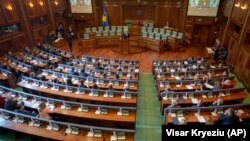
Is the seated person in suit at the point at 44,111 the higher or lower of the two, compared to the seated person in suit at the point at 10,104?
lower

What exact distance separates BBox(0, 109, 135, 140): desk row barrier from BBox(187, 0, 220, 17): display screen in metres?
12.7

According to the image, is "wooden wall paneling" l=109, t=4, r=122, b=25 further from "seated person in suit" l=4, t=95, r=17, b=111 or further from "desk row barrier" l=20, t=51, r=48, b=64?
"seated person in suit" l=4, t=95, r=17, b=111

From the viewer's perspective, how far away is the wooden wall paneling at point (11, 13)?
11865 millimetres

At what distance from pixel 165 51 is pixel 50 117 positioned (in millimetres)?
10223

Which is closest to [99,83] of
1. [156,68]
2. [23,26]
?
[156,68]

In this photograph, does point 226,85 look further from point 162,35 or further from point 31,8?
point 31,8

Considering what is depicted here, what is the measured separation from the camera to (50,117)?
264 inches

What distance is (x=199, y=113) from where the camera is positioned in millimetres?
6574

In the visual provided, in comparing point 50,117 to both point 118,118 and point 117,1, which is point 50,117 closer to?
point 118,118

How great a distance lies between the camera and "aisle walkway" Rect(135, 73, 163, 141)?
676 centimetres

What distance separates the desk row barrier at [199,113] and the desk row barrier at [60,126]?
1712 mm

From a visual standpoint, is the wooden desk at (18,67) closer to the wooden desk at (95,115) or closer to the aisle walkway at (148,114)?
the wooden desk at (95,115)

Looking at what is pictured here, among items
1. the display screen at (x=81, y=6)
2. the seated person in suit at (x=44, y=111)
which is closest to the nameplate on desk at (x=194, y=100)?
the seated person in suit at (x=44, y=111)

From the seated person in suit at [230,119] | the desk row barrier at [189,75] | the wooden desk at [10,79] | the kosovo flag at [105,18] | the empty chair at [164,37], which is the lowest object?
the wooden desk at [10,79]
